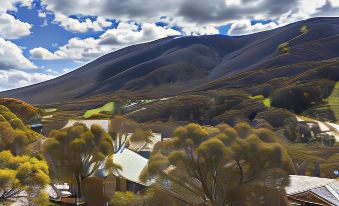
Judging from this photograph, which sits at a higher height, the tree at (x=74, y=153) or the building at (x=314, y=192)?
the tree at (x=74, y=153)

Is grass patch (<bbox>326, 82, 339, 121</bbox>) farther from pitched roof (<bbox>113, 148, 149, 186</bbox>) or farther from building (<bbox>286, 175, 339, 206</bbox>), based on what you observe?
building (<bbox>286, 175, 339, 206</bbox>)

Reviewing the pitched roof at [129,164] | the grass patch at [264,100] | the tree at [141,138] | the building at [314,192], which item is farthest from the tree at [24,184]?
the grass patch at [264,100]

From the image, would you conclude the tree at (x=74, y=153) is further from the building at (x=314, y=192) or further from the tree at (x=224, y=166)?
the building at (x=314, y=192)

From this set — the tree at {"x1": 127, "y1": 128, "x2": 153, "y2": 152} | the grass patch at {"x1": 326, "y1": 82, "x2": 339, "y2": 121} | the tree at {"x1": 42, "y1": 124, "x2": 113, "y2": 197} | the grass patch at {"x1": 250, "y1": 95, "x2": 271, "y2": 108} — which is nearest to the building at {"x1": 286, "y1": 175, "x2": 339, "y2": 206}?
the tree at {"x1": 42, "y1": 124, "x2": 113, "y2": 197}

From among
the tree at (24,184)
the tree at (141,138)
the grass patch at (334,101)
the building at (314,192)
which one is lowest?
the building at (314,192)

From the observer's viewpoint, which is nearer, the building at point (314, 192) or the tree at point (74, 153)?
the building at point (314, 192)

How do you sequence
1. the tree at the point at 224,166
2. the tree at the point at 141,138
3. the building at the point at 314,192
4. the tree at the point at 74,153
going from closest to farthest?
the tree at the point at 224,166
the building at the point at 314,192
the tree at the point at 74,153
the tree at the point at 141,138

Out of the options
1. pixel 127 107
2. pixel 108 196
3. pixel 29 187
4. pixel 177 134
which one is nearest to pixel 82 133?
pixel 108 196

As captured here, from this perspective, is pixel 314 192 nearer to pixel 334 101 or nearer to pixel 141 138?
pixel 141 138
